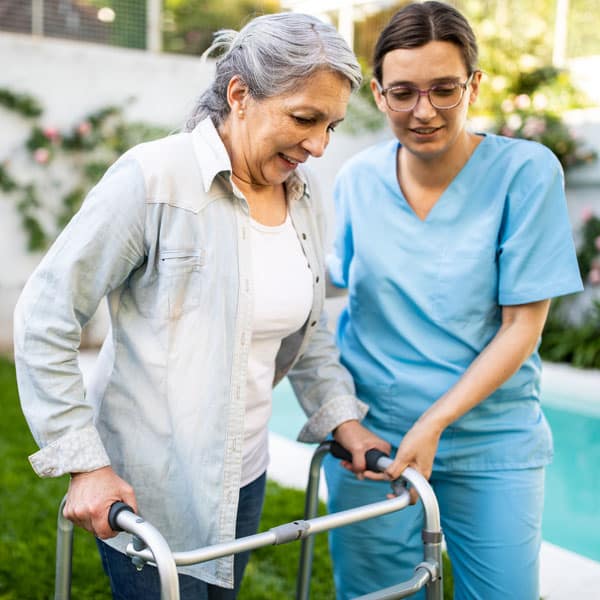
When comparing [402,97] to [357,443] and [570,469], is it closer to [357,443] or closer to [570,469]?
[357,443]

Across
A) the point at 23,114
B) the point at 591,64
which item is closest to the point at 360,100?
the point at 591,64

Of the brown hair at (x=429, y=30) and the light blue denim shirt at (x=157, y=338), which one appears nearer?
the light blue denim shirt at (x=157, y=338)

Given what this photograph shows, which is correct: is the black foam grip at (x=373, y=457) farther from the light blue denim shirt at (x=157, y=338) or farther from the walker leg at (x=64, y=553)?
the walker leg at (x=64, y=553)

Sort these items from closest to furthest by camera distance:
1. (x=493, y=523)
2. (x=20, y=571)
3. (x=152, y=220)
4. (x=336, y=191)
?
(x=152, y=220)
(x=493, y=523)
(x=336, y=191)
(x=20, y=571)

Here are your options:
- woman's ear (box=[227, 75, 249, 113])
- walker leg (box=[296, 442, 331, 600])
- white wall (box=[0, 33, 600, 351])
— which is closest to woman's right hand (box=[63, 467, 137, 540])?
walker leg (box=[296, 442, 331, 600])

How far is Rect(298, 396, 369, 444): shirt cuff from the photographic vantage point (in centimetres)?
182

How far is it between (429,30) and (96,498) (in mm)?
1191

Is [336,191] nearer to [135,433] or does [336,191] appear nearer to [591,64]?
[135,433]

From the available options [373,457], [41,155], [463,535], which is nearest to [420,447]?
[373,457]

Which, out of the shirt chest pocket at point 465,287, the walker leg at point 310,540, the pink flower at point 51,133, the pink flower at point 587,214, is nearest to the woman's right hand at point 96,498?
the walker leg at point 310,540

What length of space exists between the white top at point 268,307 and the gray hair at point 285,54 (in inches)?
11.5

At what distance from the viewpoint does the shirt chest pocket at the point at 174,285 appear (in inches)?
57.5

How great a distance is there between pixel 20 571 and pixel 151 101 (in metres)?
5.95

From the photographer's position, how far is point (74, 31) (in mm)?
7848
